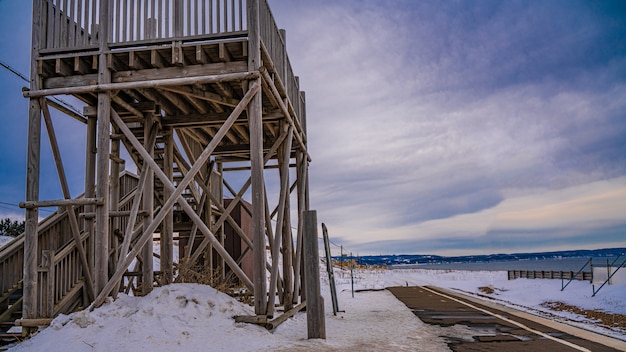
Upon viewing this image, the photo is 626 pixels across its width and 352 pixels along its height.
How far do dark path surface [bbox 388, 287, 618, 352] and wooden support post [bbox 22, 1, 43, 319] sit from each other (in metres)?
7.30

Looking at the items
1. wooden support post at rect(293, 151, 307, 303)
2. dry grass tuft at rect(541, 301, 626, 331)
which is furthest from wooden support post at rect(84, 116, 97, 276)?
dry grass tuft at rect(541, 301, 626, 331)

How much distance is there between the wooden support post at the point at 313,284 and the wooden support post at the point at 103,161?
362 centimetres

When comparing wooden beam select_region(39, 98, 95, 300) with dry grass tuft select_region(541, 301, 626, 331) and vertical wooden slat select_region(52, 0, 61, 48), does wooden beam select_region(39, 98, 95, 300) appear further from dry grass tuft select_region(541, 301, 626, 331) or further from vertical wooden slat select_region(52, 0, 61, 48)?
dry grass tuft select_region(541, 301, 626, 331)

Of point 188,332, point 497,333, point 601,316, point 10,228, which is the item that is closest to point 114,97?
point 188,332

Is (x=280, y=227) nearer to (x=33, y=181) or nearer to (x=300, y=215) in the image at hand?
(x=300, y=215)

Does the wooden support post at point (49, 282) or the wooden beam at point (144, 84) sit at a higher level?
the wooden beam at point (144, 84)

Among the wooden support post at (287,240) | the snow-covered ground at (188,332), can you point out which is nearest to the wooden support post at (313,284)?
the snow-covered ground at (188,332)

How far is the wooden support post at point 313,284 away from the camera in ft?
28.1

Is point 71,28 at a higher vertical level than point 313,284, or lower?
higher

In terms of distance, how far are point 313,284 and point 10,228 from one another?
3625cm

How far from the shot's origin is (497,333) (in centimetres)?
973

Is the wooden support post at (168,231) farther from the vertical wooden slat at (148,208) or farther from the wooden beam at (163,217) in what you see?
the wooden beam at (163,217)

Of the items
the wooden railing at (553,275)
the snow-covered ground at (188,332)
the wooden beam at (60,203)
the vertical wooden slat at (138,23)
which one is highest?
the vertical wooden slat at (138,23)

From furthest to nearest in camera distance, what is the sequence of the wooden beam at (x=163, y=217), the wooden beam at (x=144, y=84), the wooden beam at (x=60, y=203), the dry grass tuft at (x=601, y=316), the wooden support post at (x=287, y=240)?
1. the dry grass tuft at (x=601, y=316)
2. the wooden support post at (x=287, y=240)
3. the wooden beam at (x=144, y=84)
4. the wooden beam at (x=60, y=203)
5. the wooden beam at (x=163, y=217)
